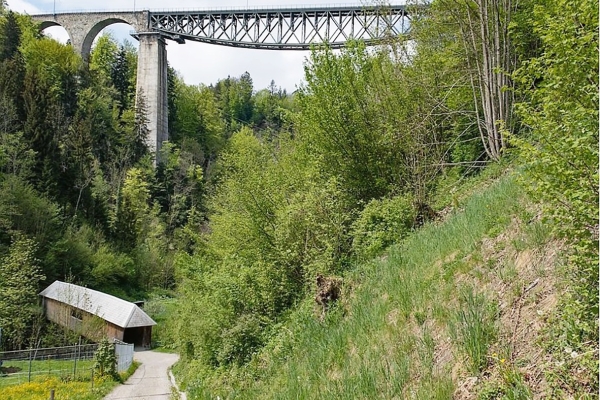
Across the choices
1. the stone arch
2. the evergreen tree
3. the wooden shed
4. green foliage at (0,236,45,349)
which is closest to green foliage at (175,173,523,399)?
green foliage at (0,236,45,349)

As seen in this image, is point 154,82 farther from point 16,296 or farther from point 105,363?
point 105,363

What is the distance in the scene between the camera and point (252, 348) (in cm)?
955

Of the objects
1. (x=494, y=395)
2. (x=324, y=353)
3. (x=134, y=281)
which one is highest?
(x=494, y=395)

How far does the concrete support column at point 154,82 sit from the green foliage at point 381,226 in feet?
159

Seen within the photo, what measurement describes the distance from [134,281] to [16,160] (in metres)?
14.6

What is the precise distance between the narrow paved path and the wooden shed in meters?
2.25

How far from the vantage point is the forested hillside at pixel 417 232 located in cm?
342

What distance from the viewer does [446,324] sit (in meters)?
4.55

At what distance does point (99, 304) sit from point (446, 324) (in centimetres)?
3208

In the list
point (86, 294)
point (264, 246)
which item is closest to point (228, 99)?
point (86, 294)

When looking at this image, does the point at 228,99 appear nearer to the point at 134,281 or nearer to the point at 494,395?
the point at 134,281

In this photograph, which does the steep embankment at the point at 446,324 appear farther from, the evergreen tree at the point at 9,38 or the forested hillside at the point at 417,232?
the evergreen tree at the point at 9,38

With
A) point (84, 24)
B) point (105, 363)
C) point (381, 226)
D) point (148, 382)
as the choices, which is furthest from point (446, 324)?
point (84, 24)

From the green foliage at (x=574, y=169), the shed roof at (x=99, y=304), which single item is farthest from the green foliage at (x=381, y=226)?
the shed roof at (x=99, y=304)
